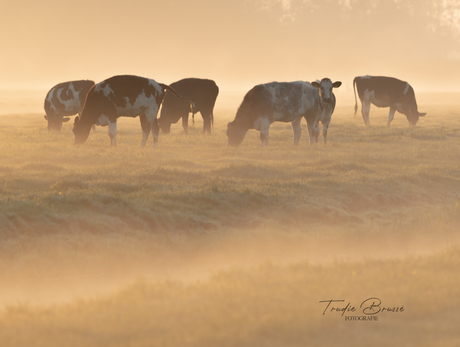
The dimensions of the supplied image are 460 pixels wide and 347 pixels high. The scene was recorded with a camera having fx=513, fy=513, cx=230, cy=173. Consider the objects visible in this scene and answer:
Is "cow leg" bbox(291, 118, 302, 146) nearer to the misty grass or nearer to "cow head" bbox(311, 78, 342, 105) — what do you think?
"cow head" bbox(311, 78, 342, 105)

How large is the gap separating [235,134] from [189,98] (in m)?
5.75

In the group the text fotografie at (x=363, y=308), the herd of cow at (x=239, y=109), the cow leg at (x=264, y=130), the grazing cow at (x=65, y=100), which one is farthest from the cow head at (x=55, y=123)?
the text fotografie at (x=363, y=308)

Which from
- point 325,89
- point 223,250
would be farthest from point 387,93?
point 223,250

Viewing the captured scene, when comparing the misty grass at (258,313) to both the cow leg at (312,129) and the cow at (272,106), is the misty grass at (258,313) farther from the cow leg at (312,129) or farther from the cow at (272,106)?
the cow leg at (312,129)

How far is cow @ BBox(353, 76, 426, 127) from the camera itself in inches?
1068

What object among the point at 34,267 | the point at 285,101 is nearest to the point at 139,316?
the point at 34,267

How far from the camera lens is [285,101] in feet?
50.8

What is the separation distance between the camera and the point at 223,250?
6.97m

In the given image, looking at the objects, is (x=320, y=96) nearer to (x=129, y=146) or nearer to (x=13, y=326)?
(x=129, y=146)

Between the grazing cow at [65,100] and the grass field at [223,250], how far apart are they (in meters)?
7.45

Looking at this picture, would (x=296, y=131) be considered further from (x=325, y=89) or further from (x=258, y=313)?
(x=258, y=313)

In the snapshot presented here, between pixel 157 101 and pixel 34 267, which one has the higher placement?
pixel 157 101

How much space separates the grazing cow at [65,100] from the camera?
20.7 m

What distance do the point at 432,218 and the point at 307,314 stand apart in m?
4.76
